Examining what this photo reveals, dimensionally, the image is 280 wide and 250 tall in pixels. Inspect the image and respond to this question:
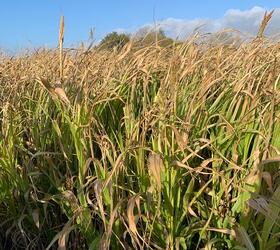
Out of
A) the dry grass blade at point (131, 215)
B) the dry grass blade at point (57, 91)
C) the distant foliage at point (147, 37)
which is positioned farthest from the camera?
the distant foliage at point (147, 37)

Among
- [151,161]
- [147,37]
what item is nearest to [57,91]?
[151,161]

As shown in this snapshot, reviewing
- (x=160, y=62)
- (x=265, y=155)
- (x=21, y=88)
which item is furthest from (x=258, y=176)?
(x=21, y=88)

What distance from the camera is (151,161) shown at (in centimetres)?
151

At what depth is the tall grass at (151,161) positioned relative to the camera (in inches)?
60.9

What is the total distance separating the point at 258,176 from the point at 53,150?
0.94 m

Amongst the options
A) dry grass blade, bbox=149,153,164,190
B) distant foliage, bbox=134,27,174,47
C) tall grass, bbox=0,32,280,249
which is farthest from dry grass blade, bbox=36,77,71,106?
distant foliage, bbox=134,27,174,47

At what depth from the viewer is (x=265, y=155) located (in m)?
1.60

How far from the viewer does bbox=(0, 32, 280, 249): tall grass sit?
1546 mm

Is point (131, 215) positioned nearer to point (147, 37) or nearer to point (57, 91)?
point (57, 91)

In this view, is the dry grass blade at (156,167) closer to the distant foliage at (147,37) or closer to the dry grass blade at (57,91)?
the dry grass blade at (57,91)

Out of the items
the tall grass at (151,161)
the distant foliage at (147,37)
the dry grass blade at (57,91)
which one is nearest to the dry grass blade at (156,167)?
the tall grass at (151,161)

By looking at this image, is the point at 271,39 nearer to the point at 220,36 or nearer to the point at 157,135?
the point at 220,36

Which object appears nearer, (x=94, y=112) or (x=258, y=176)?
(x=258, y=176)

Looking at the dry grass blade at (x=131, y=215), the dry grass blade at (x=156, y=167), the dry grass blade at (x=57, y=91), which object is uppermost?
the dry grass blade at (x=57, y=91)
